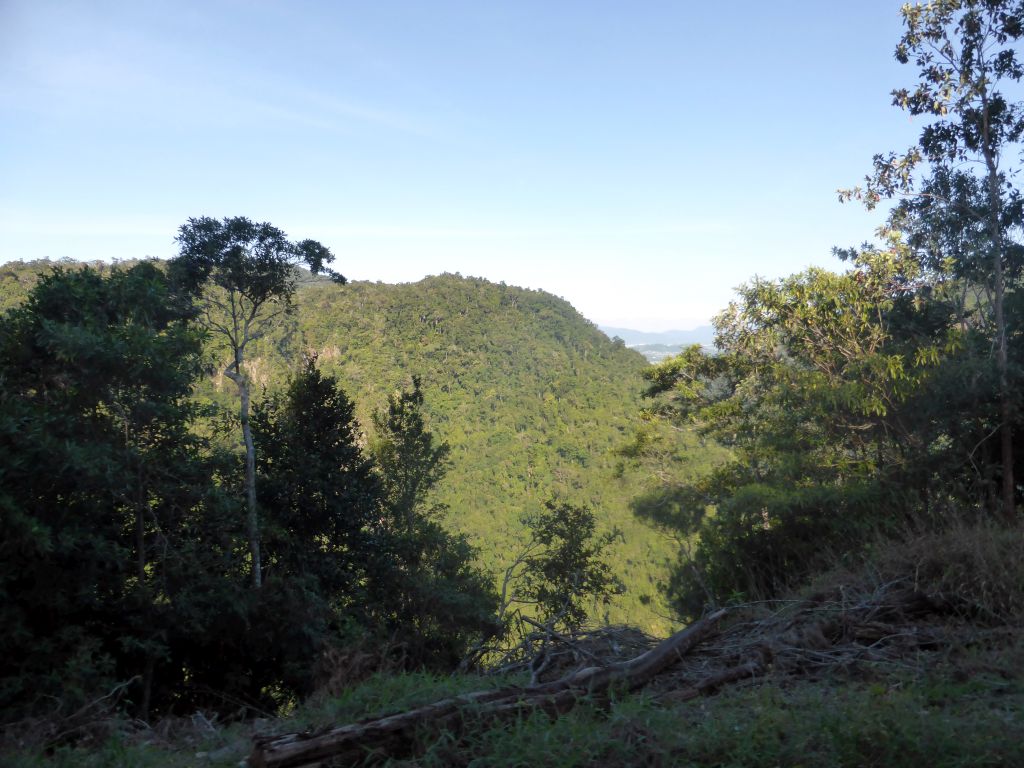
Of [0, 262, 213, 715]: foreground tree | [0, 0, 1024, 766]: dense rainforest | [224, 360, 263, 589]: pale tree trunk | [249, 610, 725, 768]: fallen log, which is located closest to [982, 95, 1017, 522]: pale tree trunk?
[0, 0, 1024, 766]: dense rainforest

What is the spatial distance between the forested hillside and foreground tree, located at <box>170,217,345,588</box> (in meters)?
17.2

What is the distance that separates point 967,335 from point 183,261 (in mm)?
12504

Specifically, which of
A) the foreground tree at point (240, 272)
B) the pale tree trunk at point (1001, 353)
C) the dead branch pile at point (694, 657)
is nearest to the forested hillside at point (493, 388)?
the foreground tree at point (240, 272)

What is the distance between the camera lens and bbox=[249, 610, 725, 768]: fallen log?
2.82 m

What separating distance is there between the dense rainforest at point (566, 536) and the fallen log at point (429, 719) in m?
0.02

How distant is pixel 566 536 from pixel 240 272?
9.91 metres

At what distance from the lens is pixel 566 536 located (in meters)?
17.4

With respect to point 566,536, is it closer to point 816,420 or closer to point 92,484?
point 816,420

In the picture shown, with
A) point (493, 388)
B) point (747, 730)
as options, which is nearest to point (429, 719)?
point (747, 730)

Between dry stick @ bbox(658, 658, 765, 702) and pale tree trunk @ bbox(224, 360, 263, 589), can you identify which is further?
pale tree trunk @ bbox(224, 360, 263, 589)

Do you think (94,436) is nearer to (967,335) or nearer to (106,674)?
(106,674)

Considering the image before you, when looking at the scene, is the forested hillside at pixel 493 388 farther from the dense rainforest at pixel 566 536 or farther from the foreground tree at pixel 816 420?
the dense rainforest at pixel 566 536

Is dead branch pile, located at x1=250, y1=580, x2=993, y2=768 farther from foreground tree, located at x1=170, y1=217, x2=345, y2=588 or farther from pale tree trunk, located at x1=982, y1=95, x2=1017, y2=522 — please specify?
foreground tree, located at x1=170, y1=217, x2=345, y2=588

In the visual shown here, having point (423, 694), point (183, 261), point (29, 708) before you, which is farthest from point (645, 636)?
point (183, 261)
